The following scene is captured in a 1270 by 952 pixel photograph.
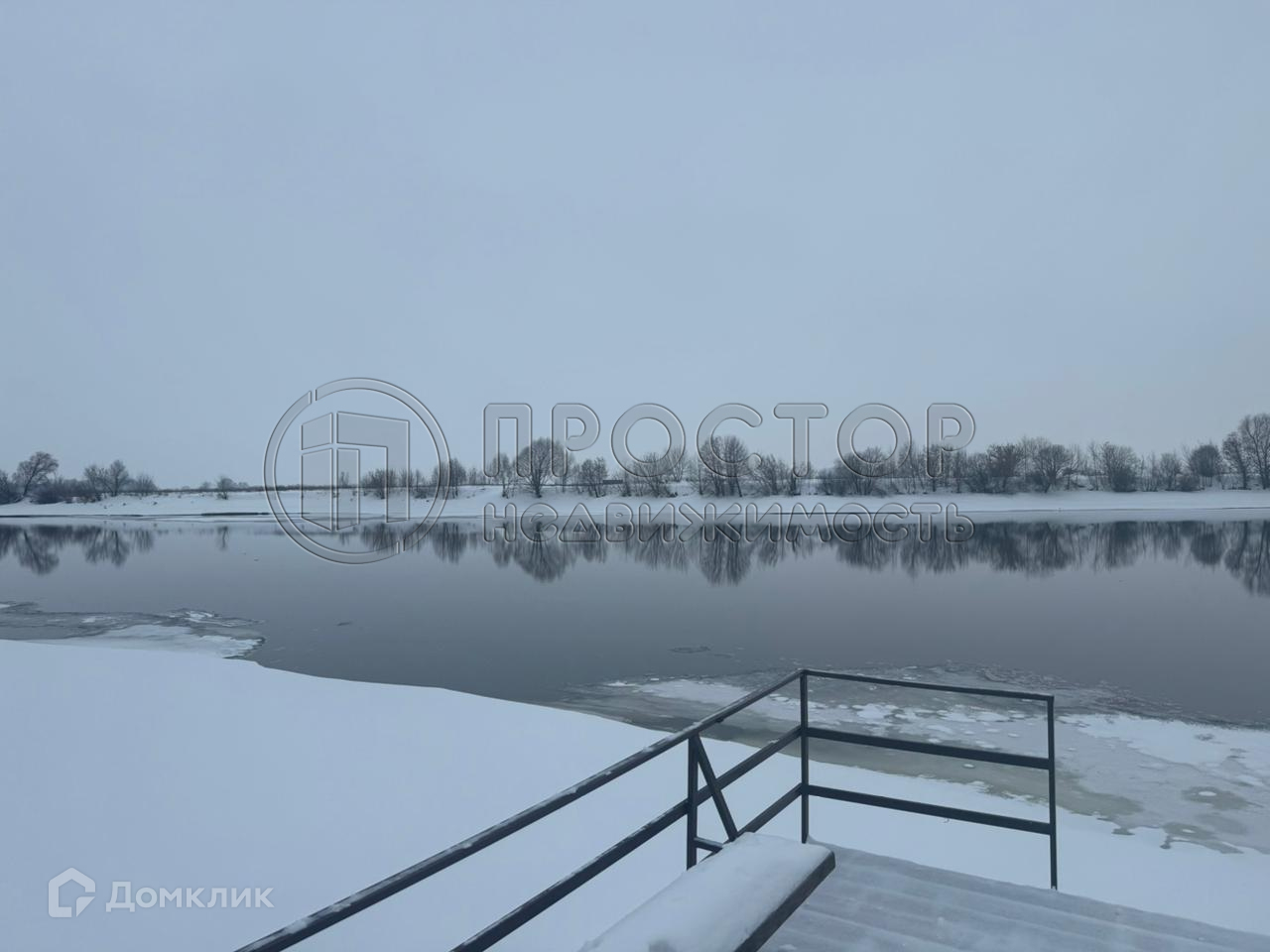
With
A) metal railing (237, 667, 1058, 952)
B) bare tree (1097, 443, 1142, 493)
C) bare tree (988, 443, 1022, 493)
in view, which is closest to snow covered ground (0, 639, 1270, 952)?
metal railing (237, 667, 1058, 952)

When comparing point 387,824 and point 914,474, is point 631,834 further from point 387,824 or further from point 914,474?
point 914,474

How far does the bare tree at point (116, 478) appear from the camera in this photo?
360 ft

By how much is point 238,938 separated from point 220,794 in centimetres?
224

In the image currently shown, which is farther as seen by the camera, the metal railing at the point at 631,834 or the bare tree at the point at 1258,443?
the bare tree at the point at 1258,443

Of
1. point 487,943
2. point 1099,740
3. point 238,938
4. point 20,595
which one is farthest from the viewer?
point 20,595

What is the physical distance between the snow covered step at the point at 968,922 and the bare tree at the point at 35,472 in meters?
134

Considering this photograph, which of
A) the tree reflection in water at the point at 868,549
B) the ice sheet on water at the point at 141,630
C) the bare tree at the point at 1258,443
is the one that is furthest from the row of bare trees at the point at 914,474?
the ice sheet on water at the point at 141,630

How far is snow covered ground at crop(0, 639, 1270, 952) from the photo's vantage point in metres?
4.45

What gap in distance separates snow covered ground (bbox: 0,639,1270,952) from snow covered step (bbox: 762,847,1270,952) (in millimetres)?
1748

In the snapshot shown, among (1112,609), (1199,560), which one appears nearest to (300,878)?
(1112,609)

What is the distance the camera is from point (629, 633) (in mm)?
14727

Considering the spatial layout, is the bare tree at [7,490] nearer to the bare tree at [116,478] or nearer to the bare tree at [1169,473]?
the bare tree at [116,478]

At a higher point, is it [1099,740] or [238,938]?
[238,938]

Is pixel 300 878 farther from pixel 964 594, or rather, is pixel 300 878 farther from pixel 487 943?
pixel 964 594
